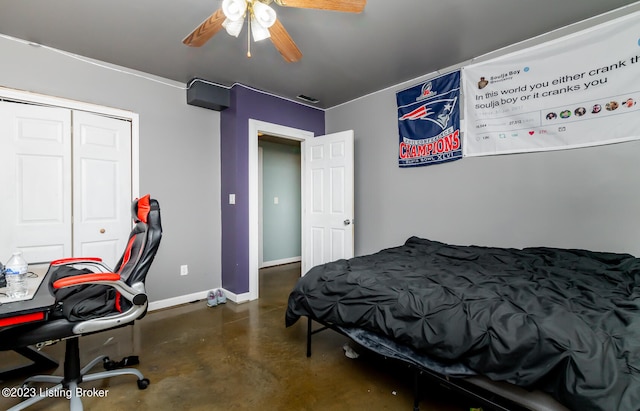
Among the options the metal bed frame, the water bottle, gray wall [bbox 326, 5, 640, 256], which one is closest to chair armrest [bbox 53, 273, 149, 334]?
the water bottle

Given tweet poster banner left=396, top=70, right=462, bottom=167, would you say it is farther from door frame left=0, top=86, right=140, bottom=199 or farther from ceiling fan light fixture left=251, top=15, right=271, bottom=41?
door frame left=0, top=86, right=140, bottom=199

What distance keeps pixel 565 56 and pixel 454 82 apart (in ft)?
2.95

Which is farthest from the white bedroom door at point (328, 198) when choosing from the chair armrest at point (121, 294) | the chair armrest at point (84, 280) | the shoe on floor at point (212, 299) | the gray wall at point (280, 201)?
the chair armrest at point (84, 280)

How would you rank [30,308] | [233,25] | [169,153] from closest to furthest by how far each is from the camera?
[30,308] → [233,25] → [169,153]

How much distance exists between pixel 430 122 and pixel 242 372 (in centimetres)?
304

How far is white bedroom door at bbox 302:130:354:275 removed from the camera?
3.63 metres

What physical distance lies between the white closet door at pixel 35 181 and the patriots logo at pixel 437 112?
3.61 m

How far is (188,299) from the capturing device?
11.4 ft

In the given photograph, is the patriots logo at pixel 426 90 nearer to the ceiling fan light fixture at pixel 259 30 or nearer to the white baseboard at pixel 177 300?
the ceiling fan light fixture at pixel 259 30

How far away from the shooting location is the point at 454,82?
9.89 feet

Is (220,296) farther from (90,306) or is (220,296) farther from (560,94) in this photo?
(560,94)

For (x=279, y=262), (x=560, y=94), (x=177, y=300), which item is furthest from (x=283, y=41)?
(x=279, y=262)

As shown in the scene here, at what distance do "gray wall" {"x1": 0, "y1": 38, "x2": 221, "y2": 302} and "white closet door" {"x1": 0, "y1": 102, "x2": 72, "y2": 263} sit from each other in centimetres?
28

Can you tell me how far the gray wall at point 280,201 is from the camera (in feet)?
17.6
